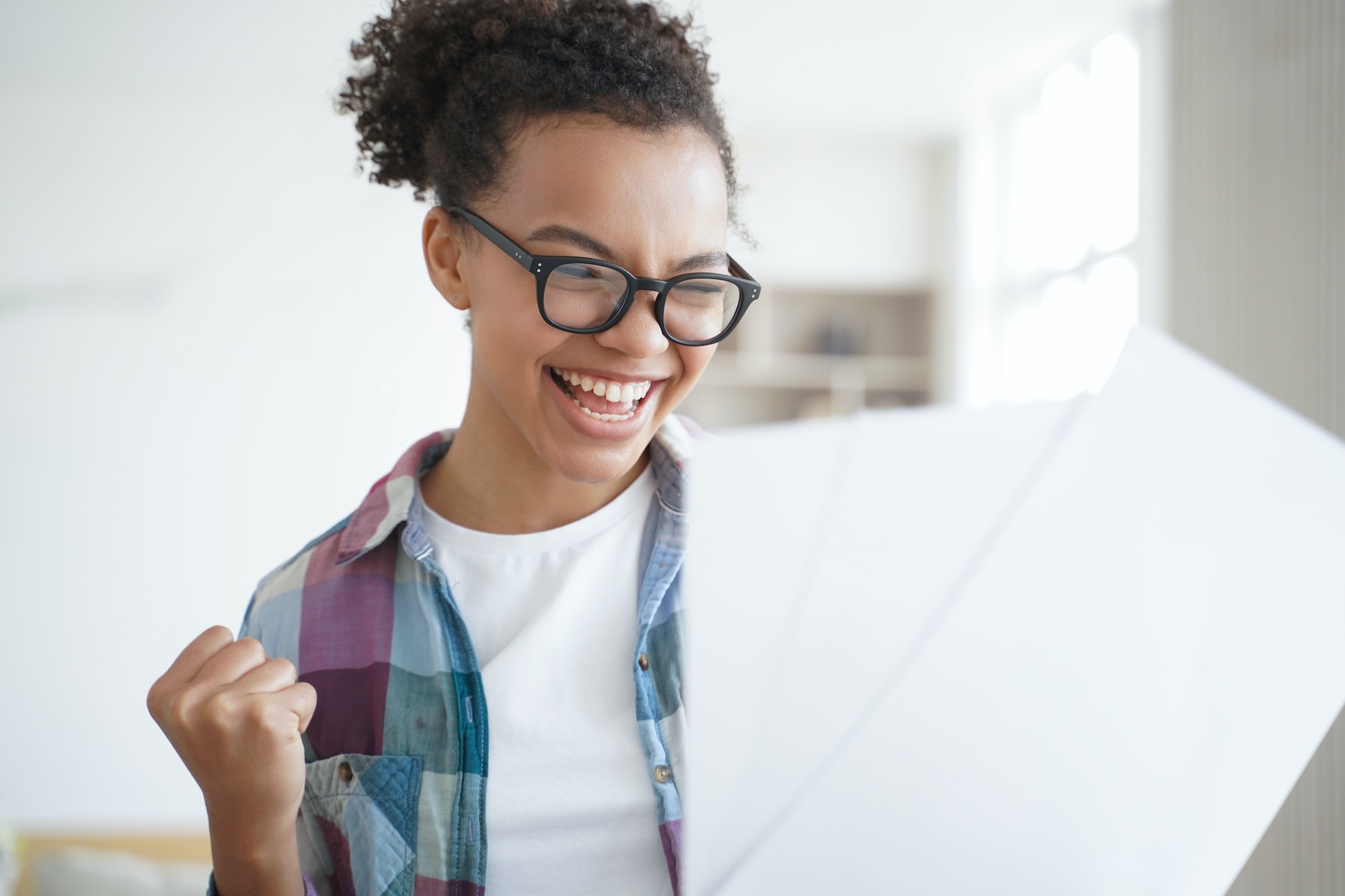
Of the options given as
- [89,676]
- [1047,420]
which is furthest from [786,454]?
[89,676]

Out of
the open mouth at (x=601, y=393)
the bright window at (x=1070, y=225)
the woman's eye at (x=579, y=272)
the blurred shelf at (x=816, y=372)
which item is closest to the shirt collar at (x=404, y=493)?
the open mouth at (x=601, y=393)

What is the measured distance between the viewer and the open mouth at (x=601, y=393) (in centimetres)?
84

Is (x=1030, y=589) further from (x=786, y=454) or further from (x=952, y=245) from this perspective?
(x=952, y=245)

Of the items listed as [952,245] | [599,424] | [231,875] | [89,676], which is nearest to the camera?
[231,875]

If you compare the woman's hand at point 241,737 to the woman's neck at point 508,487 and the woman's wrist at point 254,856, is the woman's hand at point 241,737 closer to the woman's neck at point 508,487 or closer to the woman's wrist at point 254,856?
the woman's wrist at point 254,856

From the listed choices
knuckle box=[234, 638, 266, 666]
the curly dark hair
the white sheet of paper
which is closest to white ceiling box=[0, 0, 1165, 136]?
the curly dark hair

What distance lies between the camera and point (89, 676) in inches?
171

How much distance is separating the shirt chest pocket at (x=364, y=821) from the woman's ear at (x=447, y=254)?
1.41 feet

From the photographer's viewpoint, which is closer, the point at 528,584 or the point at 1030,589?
the point at 1030,589

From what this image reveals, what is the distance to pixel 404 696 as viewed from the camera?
0.91 m

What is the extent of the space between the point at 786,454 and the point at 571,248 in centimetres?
44

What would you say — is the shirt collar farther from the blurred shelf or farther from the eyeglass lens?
the blurred shelf

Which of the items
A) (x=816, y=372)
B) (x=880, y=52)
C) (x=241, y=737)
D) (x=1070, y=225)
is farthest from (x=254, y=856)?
(x=816, y=372)

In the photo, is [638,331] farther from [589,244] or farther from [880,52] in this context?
[880,52]
